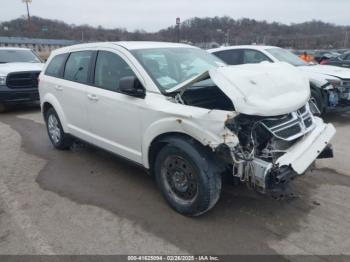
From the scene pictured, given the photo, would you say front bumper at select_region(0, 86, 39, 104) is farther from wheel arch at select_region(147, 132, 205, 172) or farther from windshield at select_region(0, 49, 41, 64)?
wheel arch at select_region(147, 132, 205, 172)

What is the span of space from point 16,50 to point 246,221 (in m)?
10.6

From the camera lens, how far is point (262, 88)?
3.36 meters

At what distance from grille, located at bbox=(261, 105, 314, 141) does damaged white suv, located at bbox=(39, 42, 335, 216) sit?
→ 0.01m

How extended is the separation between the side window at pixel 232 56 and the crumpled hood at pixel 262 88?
4916 mm

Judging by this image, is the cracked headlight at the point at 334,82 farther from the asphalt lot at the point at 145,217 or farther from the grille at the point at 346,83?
the asphalt lot at the point at 145,217

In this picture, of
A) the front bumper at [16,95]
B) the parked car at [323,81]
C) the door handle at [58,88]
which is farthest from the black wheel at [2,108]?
the parked car at [323,81]

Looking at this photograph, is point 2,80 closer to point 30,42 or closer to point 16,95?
point 16,95

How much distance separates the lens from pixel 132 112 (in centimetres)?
393

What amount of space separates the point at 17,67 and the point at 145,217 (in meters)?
8.23

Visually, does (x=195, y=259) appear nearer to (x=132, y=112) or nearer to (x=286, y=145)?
(x=286, y=145)

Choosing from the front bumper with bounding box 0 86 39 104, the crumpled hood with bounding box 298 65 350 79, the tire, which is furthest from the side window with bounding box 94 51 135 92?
the front bumper with bounding box 0 86 39 104

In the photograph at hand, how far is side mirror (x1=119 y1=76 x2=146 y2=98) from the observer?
3.73 m

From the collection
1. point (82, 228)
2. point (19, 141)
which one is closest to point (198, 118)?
point (82, 228)

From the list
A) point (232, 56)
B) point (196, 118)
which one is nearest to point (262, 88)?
point (196, 118)
